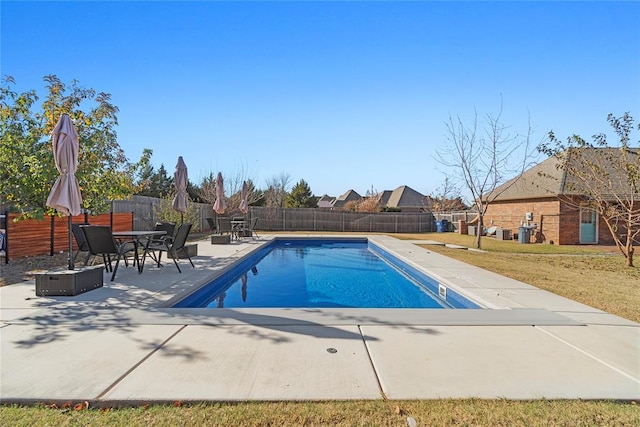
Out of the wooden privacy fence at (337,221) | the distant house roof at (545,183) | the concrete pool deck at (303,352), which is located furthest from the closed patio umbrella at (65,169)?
the wooden privacy fence at (337,221)

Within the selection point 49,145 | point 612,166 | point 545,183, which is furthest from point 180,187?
point 545,183

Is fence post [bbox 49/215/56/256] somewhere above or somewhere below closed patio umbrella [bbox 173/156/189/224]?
below

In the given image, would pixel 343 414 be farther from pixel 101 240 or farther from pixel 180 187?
pixel 180 187

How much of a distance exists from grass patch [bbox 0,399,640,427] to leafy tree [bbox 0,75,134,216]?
21.7 ft

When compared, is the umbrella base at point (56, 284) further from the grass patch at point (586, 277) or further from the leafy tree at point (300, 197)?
the leafy tree at point (300, 197)

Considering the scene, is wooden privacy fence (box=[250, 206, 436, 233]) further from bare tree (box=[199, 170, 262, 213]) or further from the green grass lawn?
the green grass lawn

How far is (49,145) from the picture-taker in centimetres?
790

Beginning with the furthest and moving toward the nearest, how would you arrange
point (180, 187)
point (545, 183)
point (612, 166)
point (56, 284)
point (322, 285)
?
1. point (545, 183)
2. point (612, 166)
3. point (180, 187)
4. point (322, 285)
5. point (56, 284)

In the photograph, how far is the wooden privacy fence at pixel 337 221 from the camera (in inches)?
938

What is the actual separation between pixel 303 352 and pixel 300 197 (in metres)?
32.9

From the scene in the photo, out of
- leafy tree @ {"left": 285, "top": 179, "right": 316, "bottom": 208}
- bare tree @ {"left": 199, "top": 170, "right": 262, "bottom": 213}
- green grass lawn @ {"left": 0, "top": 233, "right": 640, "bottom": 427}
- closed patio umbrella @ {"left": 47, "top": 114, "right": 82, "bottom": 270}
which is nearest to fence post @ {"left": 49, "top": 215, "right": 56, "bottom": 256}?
closed patio umbrella @ {"left": 47, "top": 114, "right": 82, "bottom": 270}

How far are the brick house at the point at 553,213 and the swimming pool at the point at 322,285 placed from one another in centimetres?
829

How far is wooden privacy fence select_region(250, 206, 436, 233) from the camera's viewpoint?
2383cm

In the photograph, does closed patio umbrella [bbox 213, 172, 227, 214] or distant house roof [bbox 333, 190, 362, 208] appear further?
distant house roof [bbox 333, 190, 362, 208]
